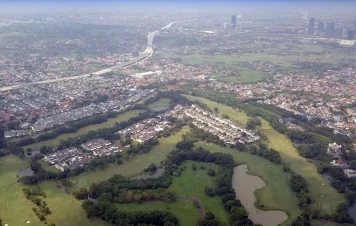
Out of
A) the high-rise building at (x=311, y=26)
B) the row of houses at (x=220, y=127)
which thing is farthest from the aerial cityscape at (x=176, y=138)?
the high-rise building at (x=311, y=26)

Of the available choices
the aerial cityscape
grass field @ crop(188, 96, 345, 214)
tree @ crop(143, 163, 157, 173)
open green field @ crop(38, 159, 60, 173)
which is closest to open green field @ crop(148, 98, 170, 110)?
the aerial cityscape

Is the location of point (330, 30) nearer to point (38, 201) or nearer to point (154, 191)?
point (154, 191)

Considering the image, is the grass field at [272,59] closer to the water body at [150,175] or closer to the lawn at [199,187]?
the lawn at [199,187]

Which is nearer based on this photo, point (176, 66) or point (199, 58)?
point (176, 66)

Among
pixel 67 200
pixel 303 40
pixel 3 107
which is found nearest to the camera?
pixel 67 200

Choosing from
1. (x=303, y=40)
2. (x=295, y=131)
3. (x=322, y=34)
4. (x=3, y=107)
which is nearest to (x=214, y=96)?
(x=295, y=131)

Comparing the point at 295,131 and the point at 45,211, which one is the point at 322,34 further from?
the point at 45,211

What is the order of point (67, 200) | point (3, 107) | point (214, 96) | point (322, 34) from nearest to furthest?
point (67, 200) → point (3, 107) → point (214, 96) → point (322, 34)

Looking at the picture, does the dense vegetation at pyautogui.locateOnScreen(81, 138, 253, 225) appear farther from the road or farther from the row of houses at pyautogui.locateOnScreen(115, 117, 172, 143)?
the road
